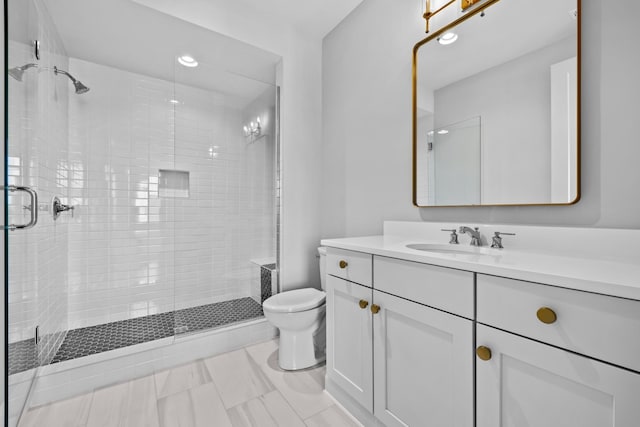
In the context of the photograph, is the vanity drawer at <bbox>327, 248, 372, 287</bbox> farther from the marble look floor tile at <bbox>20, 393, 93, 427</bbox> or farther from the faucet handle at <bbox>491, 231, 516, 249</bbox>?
the marble look floor tile at <bbox>20, 393, 93, 427</bbox>

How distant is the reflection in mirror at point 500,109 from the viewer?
1113 millimetres

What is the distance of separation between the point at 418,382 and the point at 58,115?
8.87 feet

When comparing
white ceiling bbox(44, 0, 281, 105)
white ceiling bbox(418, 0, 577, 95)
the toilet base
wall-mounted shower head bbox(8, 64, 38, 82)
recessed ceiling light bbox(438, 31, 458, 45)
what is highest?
white ceiling bbox(44, 0, 281, 105)

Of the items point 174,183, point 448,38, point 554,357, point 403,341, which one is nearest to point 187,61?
point 174,183

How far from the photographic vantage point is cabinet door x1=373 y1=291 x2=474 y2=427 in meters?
0.90

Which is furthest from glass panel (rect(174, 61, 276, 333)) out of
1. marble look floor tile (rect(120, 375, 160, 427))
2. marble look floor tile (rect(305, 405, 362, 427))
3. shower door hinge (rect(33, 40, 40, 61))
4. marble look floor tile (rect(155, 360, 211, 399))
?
marble look floor tile (rect(305, 405, 362, 427))

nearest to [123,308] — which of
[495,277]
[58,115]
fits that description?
[58,115]

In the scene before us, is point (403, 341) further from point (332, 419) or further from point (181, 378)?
point (181, 378)

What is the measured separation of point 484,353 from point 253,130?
2150mm

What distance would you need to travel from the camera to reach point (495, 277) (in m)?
0.83

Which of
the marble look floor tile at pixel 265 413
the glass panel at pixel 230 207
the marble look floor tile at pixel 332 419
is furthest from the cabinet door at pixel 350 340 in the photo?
the glass panel at pixel 230 207

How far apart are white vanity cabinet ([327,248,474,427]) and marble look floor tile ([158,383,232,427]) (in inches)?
23.8

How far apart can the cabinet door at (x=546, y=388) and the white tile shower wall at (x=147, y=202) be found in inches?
70.1

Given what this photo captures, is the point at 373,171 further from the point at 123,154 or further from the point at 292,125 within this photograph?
the point at 123,154
